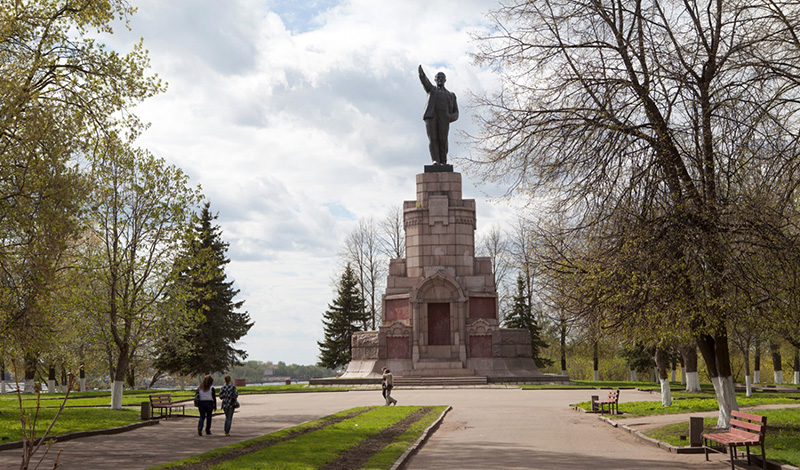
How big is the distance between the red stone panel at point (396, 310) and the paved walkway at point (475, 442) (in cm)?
1766

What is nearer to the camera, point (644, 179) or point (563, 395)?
point (644, 179)

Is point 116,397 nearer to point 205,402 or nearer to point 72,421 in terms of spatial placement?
point 72,421

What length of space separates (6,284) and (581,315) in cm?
1309

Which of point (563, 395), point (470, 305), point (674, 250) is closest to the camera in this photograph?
point (674, 250)

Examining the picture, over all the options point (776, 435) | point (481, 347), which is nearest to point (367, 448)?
point (776, 435)

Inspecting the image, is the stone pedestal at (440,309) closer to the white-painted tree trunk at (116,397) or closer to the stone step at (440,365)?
the stone step at (440,365)

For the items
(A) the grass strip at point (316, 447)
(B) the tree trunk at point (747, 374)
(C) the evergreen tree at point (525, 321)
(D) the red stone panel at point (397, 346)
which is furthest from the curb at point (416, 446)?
(C) the evergreen tree at point (525, 321)

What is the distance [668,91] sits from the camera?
15164 millimetres

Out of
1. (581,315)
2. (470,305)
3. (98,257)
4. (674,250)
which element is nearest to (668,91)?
(674,250)

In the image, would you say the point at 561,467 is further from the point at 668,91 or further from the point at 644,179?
the point at 668,91

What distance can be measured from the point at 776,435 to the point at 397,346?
2911 cm

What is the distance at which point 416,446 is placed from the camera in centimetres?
1495

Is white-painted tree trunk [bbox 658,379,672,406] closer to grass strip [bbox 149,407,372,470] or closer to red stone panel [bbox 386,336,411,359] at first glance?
grass strip [bbox 149,407,372,470]

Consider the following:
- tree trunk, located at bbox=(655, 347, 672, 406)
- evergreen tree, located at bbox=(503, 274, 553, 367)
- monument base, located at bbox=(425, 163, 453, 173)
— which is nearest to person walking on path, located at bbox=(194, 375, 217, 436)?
tree trunk, located at bbox=(655, 347, 672, 406)
